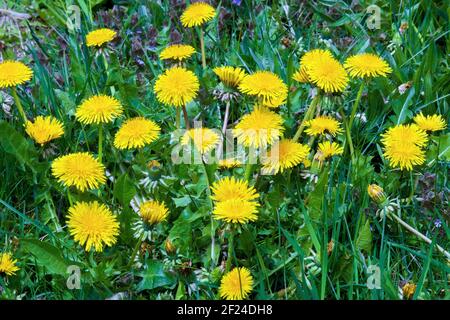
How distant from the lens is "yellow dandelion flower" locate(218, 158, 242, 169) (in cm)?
204

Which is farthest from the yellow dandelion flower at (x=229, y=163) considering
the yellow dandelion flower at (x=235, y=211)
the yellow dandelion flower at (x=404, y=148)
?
A: the yellow dandelion flower at (x=404, y=148)

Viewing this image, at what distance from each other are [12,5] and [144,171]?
1.65 m

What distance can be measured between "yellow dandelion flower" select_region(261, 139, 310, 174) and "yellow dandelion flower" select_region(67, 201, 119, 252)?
18.3 inches

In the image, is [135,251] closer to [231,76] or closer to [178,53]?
[231,76]

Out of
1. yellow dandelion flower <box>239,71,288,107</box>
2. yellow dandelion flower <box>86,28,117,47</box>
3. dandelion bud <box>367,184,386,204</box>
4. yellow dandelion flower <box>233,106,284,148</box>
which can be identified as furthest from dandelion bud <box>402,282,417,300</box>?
yellow dandelion flower <box>86,28,117,47</box>

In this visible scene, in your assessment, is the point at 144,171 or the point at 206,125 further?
the point at 206,125

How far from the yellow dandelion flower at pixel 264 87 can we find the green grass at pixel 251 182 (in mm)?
230

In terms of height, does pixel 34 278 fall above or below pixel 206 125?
below

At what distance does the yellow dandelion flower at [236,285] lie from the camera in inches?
68.3

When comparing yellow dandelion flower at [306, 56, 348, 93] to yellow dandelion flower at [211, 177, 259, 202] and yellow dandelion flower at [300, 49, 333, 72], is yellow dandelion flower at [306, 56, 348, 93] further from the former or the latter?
yellow dandelion flower at [211, 177, 259, 202]

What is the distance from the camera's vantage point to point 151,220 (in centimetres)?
185

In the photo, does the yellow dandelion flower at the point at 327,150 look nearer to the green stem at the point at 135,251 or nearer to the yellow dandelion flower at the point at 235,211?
the yellow dandelion flower at the point at 235,211

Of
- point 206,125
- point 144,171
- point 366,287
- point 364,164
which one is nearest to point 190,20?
point 206,125
